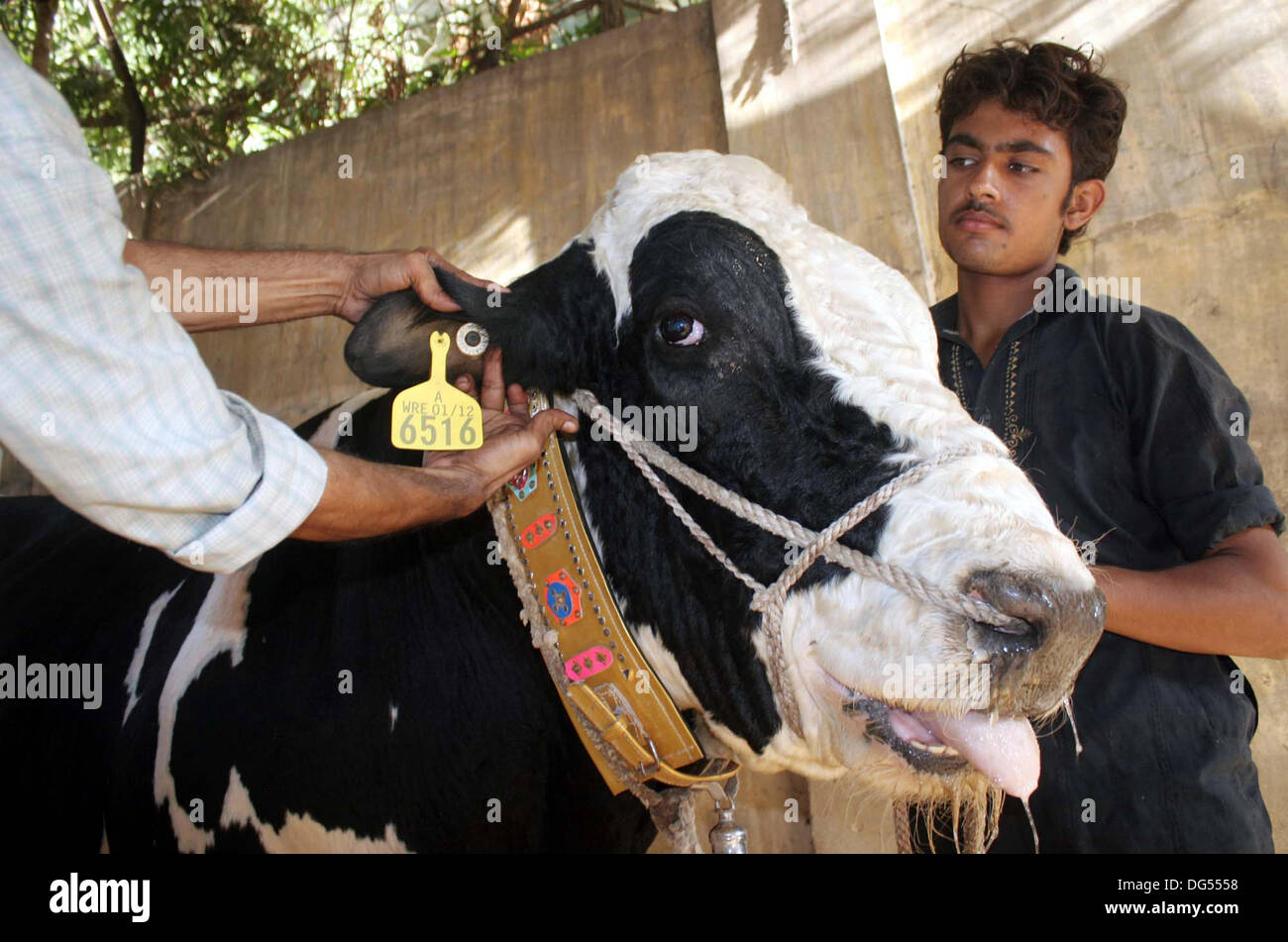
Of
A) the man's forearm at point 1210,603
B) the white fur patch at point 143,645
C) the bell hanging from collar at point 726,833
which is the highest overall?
the white fur patch at point 143,645

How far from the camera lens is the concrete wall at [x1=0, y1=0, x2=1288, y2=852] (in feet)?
13.0

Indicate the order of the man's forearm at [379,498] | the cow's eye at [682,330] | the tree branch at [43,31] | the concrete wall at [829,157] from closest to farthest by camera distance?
1. the man's forearm at [379,498]
2. the cow's eye at [682,330]
3. the concrete wall at [829,157]
4. the tree branch at [43,31]

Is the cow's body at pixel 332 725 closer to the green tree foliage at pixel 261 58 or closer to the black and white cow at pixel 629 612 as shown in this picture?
the black and white cow at pixel 629 612

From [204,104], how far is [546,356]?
7.96 m

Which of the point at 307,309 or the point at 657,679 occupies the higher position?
the point at 307,309

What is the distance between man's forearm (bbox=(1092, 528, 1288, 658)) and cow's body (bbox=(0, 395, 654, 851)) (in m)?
1.13

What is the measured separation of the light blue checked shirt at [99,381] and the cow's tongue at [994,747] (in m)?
1.10

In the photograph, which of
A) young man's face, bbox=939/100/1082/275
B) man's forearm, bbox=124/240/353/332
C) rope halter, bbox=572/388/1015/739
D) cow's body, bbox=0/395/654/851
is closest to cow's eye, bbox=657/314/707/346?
rope halter, bbox=572/388/1015/739

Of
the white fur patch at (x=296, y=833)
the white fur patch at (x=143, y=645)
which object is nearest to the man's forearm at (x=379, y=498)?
the white fur patch at (x=296, y=833)

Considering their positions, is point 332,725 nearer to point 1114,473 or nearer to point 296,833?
point 296,833

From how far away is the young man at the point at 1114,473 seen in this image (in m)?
1.94

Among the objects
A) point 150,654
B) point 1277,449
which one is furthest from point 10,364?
point 1277,449
